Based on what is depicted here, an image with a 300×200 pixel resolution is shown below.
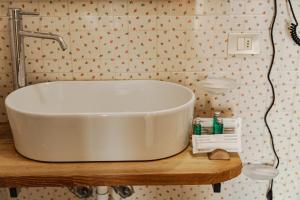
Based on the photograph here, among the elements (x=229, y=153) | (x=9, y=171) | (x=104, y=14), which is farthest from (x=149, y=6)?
(x=9, y=171)

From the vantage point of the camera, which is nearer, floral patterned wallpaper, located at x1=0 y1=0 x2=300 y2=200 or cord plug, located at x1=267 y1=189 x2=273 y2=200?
floral patterned wallpaper, located at x1=0 y1=0 x2=300 y2=200

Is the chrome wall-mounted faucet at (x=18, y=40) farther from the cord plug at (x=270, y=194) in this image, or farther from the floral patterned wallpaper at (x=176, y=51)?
the cord plug at (x=270, y=194)

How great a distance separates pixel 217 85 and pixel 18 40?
2.45 feet

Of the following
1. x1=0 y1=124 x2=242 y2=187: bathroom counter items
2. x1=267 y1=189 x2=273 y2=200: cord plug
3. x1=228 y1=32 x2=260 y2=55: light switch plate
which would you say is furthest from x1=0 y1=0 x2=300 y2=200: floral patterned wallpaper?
x1=0 y1=124 x2=242 y2=187: bathroom counter items

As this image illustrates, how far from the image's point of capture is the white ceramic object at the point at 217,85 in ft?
4.44

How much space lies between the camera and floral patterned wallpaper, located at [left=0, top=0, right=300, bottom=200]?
1370 mm

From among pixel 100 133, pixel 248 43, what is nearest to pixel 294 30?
pixel 248 43

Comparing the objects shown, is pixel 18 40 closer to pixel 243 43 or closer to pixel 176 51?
pixel 176 51

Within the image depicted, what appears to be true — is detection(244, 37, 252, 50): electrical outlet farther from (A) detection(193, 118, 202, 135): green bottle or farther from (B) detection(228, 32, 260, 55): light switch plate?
(A) detection(193, 118, 202, 135): green bottle

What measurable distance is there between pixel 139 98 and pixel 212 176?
0.48 meters

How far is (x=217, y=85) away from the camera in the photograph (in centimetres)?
138

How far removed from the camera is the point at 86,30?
1392mm

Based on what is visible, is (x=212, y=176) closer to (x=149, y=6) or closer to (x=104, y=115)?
(x=104, y=115)

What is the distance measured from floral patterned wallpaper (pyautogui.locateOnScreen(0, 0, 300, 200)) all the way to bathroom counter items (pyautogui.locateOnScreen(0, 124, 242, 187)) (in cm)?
40
